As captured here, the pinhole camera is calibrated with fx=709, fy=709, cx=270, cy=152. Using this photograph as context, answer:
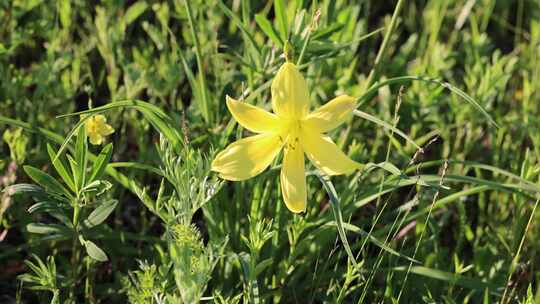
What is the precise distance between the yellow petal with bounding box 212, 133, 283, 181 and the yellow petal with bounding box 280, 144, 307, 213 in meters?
0.04

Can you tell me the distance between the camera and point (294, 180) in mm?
1567

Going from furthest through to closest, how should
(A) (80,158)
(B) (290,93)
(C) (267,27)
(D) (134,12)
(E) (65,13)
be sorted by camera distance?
(D) (134,12) → (E) (65,13) → (C) (267,27) → (A) (80,158) → (B) (290,93)

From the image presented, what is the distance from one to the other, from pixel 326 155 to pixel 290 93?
0.17 m

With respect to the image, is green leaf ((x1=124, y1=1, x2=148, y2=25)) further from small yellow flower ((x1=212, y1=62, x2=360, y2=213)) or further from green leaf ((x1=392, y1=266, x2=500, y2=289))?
green leaf ((x1=392, y1=266, x2=500, y2=289))

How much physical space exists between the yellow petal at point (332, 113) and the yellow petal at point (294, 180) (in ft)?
0.25

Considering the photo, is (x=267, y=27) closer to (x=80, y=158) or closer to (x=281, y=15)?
(x=281, y=15)

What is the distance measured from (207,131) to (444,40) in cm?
161

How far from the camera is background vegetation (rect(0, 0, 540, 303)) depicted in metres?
1.62

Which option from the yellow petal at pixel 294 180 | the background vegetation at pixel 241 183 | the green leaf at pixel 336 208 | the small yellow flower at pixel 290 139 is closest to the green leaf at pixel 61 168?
the background vegetation at pixel 241 183

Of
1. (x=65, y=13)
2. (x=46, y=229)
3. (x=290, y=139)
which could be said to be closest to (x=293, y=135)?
(x=290, y=139)

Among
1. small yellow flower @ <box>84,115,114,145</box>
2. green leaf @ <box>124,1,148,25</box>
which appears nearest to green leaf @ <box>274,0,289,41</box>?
small yellow flower @ <box>84,115,114,145</box>

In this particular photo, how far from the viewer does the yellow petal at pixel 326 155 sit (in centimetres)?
154

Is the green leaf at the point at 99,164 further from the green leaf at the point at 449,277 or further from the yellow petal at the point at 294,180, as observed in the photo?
the green leaf at the point at 449,277

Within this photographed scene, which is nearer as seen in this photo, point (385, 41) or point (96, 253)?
point (96, 253)
